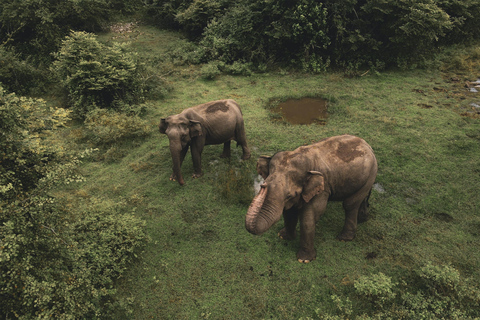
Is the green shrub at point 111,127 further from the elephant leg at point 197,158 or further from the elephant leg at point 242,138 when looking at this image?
the elephant leg at point 242,138

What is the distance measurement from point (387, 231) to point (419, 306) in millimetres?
1809

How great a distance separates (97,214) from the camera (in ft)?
20.2

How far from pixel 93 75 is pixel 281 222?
9.03 meters

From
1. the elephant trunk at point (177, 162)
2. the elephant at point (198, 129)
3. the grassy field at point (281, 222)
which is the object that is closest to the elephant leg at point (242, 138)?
the elephant at point (198, 129)

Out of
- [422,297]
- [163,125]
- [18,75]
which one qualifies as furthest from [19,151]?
[18,75]

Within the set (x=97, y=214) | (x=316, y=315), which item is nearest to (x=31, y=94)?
(x=97, y=214)

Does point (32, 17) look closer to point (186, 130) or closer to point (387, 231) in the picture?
point (186, 130)

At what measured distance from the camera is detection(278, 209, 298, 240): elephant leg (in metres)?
5.96

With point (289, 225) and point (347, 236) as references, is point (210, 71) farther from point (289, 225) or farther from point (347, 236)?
point (347, 236)

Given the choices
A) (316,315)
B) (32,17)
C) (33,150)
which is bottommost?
(316,315)

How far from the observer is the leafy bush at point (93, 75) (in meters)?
11.1

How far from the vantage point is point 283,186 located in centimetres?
505

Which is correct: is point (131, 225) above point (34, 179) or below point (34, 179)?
below

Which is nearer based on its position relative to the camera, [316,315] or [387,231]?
[316,315]
